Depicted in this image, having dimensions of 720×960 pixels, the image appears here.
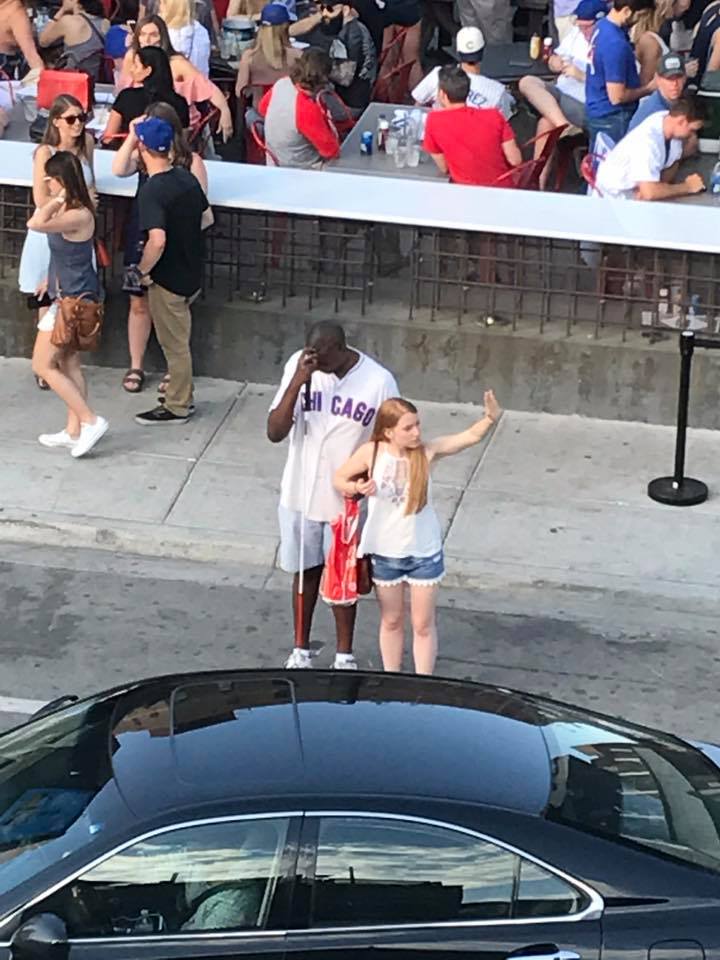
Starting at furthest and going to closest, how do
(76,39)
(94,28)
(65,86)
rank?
(94,28)
(76,39)
(65,86)

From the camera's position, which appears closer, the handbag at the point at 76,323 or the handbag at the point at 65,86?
the handbag at the point at 76,323

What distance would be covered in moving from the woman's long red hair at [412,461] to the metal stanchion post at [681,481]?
8.89 ft

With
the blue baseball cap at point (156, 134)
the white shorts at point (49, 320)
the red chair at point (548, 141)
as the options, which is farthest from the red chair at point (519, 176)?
the white shorts at point (49, 320)

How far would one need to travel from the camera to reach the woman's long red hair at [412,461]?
757cm

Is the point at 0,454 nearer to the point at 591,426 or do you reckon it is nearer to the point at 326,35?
the point at 591,426

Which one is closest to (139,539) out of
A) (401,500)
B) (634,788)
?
(401,500)

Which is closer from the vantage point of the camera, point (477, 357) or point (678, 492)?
point (678, 492)

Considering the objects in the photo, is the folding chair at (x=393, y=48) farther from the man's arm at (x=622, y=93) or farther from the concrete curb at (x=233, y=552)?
the concrete curb at (x=233, y=552)

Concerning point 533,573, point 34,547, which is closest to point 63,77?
point 34,547

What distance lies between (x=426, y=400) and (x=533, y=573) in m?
2.15

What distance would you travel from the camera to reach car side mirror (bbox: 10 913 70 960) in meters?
4.82

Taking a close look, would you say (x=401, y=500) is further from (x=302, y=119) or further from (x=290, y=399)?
(x=302, y=119)

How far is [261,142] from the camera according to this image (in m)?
12.5

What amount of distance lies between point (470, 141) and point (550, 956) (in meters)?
7.48
